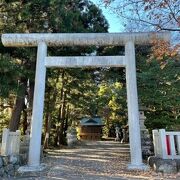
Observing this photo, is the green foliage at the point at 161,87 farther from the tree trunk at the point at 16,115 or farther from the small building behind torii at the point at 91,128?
the small building behind torii at the point at 91,128

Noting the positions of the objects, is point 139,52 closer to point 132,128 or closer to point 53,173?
point 132,128

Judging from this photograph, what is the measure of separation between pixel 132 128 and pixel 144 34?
3139mm

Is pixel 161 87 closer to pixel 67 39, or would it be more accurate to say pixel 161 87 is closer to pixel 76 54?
pixel 76 54

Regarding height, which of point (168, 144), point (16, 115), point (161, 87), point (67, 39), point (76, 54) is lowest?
point (168, 144)

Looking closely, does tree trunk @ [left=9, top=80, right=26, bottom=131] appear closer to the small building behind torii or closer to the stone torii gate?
the stone torii gate

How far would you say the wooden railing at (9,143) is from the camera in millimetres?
8547

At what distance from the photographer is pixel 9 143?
29.2 ft

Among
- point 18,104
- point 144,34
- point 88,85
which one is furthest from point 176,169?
point 88,85

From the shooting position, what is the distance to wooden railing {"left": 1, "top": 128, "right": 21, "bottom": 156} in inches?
336

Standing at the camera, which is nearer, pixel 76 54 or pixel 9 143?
pixel 9 143

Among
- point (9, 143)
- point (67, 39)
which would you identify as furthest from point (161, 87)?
point (9, 143)

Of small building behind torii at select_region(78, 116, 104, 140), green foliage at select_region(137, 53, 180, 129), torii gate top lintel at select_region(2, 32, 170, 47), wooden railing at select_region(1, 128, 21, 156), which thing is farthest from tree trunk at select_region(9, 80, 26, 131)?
small building behind torii at select_region(78, 116, 104, 140)

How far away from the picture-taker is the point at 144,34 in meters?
9.35

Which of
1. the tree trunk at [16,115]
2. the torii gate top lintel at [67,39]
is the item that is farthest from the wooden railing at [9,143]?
the tree trunk at [16,115]
